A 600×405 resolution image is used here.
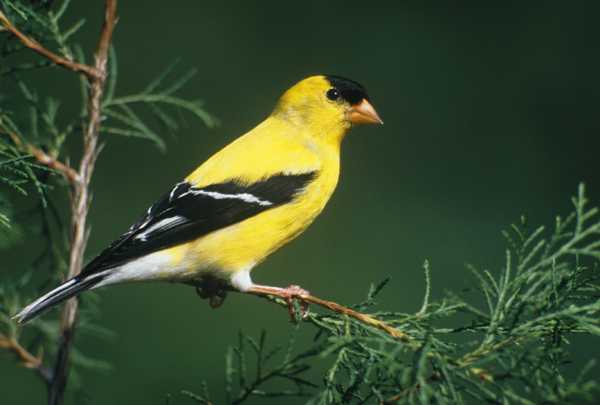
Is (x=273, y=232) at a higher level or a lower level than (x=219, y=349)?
higher

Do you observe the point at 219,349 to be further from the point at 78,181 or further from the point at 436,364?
the point at 436,364

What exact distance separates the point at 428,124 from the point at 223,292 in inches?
140

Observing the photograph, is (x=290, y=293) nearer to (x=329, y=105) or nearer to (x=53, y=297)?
(x=53, y=297)

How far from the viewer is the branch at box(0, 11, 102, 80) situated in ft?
7.15

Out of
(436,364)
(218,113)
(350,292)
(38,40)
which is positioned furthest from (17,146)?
(218,113)

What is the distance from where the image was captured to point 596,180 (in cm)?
564

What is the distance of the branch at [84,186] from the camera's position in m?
2.03

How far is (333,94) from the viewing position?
3.38 m

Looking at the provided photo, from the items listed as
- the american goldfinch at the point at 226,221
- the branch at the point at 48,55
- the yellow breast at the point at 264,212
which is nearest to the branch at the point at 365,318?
the american goldfinch at the point at 226,221

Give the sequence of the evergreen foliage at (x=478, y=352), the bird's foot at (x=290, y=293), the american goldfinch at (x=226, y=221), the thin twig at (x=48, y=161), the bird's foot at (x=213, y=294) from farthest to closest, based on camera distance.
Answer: the bird's foot at (x=213, y=294) → the american goldfinch at (x=226, y=221) → the bird's foot at (x=290, y=293) → the thin twig at (x=48, y=161) → the evergreen foliage at (x=478, y=352)

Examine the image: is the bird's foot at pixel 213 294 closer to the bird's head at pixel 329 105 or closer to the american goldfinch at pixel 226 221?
the american goldfinch at pixel 226 221

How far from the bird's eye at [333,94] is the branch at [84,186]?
1.31 meters

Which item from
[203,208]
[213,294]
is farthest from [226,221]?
[213,294]

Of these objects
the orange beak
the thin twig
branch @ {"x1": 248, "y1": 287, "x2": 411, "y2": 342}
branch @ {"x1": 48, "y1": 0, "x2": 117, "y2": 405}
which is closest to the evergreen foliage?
branch @ {"x1": 248, "y1": 287, "x2": 411, "y2": 342}
